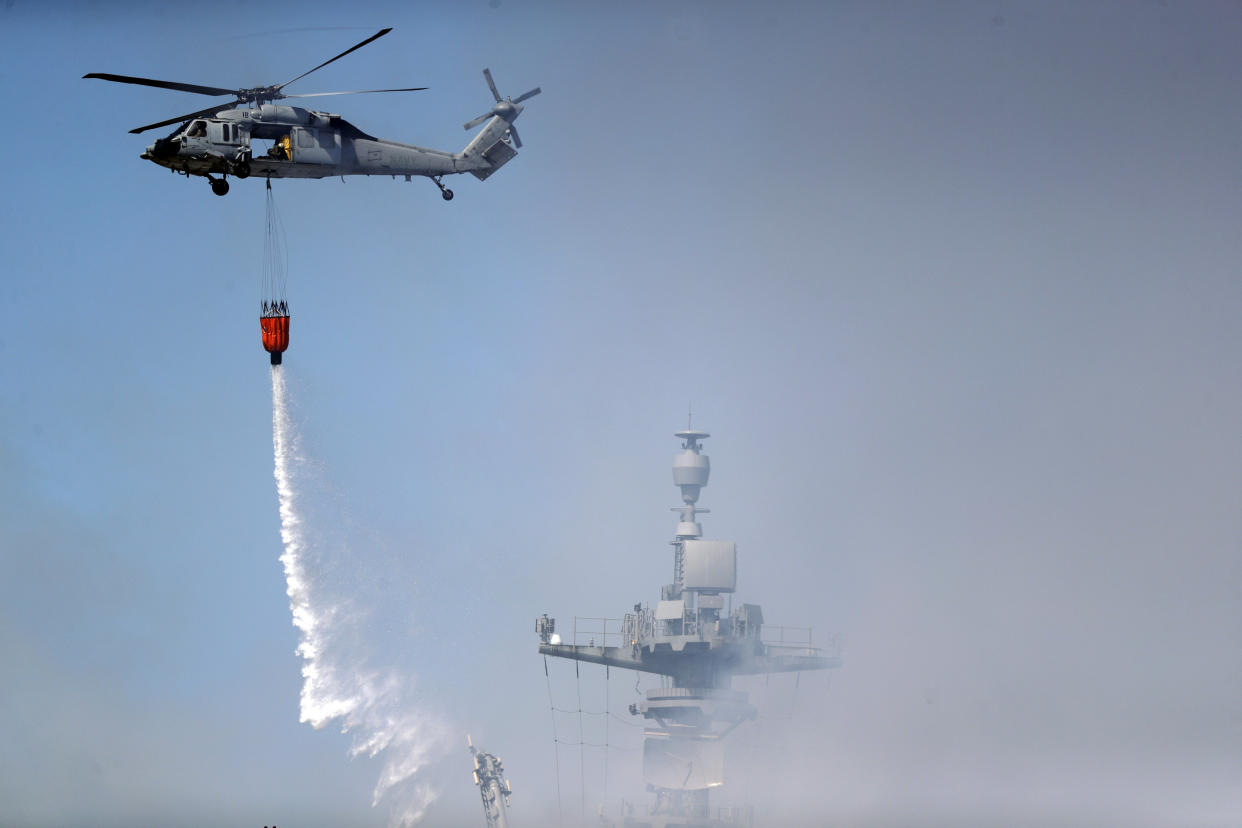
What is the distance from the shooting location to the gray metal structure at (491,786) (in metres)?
95.4

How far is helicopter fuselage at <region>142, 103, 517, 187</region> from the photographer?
64.8 meters

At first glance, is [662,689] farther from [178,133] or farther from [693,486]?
[178,133]

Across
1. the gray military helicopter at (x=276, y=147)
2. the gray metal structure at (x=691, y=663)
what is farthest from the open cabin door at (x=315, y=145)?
the gray metal structure at (x=691, y=663)

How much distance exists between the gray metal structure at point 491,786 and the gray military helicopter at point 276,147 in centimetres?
3705

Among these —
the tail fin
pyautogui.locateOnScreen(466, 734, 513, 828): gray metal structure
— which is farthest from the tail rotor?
pyautogui.locateOnScreen(466, 734, 513, 828): gray metal structure

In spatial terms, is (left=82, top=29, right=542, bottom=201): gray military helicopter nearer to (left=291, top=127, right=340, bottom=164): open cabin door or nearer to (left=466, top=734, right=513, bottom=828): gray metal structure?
(left=291, top=127, right=340, bottom=164): open cabin door

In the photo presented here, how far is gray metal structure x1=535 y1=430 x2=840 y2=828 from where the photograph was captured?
9538cm

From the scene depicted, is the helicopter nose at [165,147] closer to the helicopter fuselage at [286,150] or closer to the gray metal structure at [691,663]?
the helicopter fuselage at [286,150]

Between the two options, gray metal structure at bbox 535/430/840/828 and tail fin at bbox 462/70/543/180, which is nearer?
tail fin at bbox 462/70/543/180

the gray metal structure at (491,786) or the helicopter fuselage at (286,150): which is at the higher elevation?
the helicopter fuselage at (286,150)

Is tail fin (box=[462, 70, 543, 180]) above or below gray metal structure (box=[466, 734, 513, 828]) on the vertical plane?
above

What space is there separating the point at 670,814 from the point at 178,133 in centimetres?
4693

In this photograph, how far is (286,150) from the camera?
65875 millimetres

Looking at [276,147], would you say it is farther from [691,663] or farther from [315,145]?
[691,663]
